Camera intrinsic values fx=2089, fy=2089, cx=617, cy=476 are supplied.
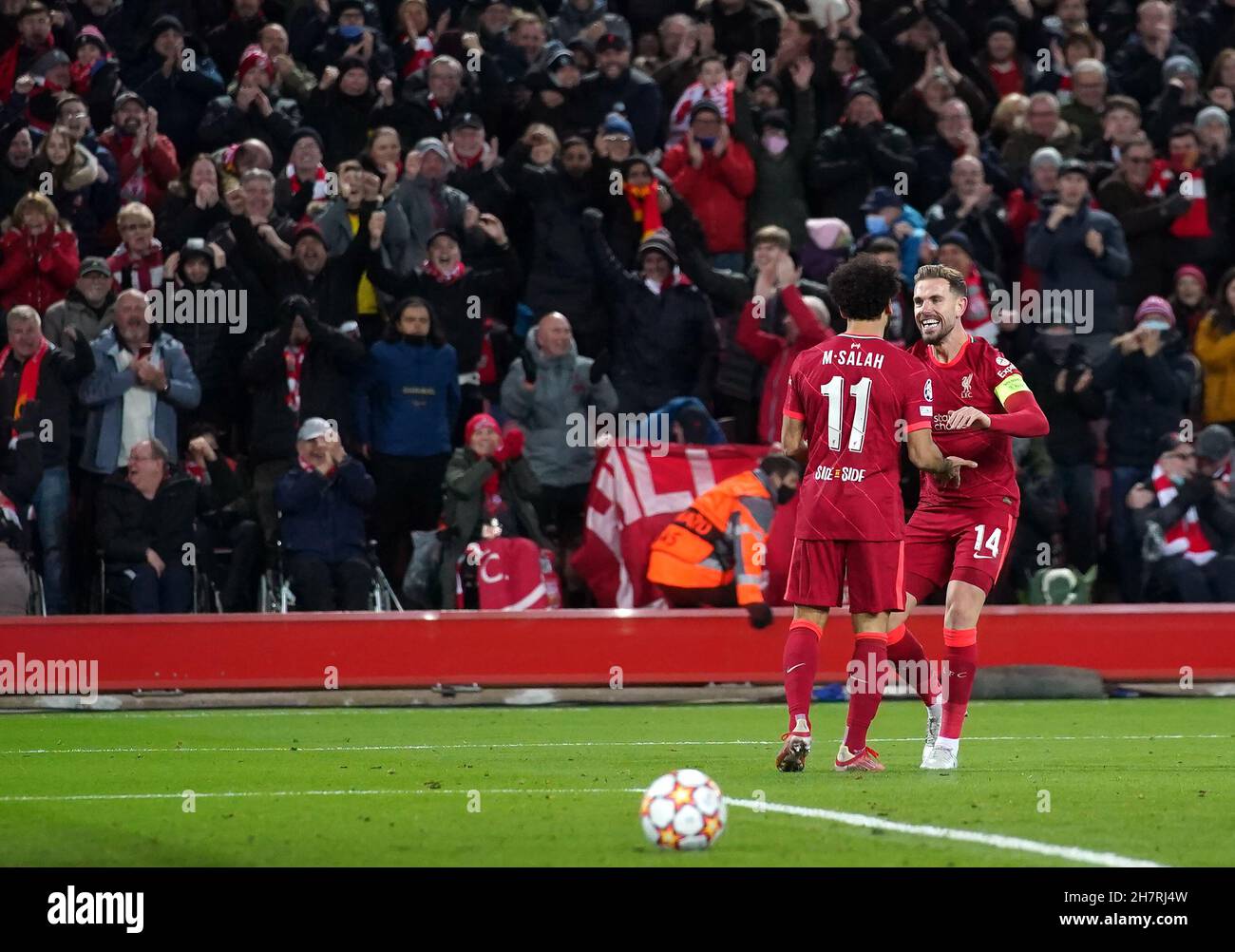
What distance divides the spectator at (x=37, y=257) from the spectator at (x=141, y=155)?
1219 millimetres

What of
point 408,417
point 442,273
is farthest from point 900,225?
point 408,417

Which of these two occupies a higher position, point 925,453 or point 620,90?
point 620,90

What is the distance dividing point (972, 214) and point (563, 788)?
32.8ft

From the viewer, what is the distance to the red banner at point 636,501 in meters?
16.7

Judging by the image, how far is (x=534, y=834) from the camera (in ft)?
25.1

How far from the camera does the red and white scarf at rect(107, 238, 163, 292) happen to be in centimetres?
1705

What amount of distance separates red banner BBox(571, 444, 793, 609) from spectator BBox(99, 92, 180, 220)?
15.3 feet

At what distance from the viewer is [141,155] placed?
711 inches

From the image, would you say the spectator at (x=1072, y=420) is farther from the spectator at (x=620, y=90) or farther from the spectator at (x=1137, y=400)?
the spectator at (x=620, y=90)

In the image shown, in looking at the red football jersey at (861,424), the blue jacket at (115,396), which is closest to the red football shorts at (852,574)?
the red football jersey at (861,424)

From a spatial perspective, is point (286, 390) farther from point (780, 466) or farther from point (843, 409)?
point (843, 409)

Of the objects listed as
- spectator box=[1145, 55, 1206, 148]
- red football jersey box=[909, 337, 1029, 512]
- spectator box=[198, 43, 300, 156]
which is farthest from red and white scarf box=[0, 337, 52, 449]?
spectator box=[1145, 55, 1206, 148]

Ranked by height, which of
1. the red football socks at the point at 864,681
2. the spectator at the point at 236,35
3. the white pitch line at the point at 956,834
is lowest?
the white pitch line at the point at 956,834

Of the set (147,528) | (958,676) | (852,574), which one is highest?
Result: (147,528)
